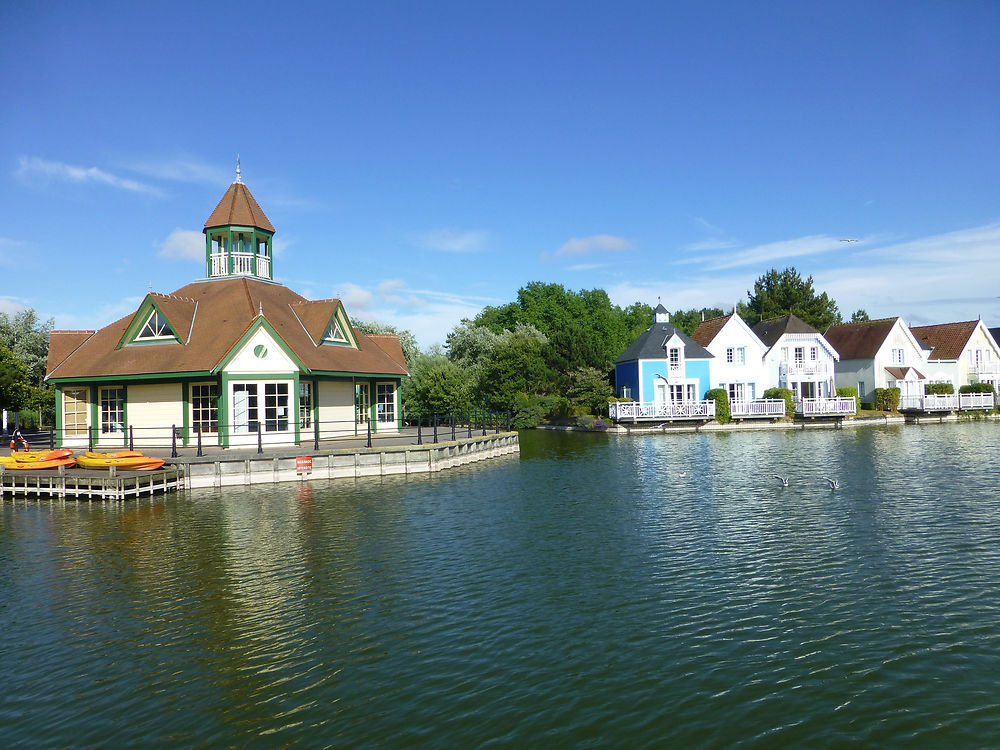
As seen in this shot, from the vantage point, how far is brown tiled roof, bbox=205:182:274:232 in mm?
36812

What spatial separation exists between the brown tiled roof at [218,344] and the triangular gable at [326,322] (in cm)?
9

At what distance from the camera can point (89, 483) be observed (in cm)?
2353

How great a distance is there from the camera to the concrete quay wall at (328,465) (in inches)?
998

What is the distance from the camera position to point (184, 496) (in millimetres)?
23781

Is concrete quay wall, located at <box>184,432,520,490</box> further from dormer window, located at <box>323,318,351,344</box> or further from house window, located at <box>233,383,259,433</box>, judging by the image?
dormer window, located at <box>323,318,351,344</box>

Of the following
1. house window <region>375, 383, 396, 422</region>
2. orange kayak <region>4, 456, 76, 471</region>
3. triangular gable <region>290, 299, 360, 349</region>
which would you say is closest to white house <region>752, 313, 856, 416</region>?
house window <region>375, 383, 396, 422</region>

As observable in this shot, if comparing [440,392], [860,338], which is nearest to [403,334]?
[440,392]

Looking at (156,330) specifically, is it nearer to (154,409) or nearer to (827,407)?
(154,409)

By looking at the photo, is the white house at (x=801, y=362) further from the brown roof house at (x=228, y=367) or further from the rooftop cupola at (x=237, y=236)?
the rooftop cupola at (x=237, y=236)

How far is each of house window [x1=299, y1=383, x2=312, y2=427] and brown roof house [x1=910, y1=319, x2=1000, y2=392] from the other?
57.3 metres

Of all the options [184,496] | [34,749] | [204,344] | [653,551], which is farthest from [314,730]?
[204,344]

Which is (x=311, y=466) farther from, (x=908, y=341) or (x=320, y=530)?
(x=908, y=341)

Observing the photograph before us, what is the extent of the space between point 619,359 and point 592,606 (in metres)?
47.2

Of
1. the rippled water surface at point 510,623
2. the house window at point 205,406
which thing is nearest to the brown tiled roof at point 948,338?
the rippled water surface at point 510,623
